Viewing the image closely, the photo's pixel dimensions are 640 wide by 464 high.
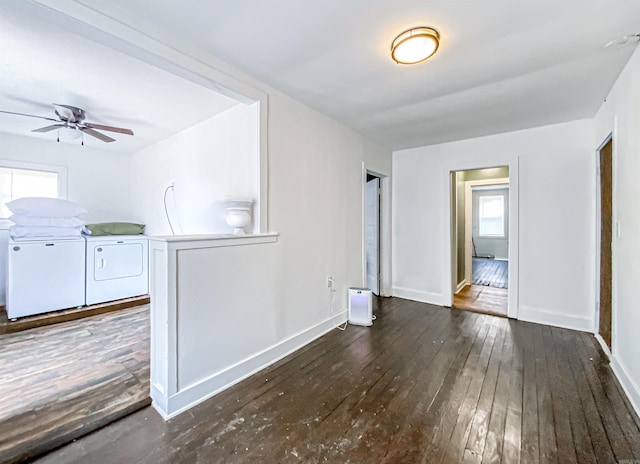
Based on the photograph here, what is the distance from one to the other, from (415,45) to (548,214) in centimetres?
287

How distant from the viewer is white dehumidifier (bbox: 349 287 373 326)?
10.6 feet

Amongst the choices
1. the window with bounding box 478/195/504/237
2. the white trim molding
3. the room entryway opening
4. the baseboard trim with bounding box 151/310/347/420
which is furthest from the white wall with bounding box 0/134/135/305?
the window with bounding box 478/195/504/237

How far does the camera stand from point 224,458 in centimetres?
139

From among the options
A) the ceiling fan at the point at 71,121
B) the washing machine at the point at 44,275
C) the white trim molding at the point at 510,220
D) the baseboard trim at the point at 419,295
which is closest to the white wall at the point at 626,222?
the white trim molding at the point at 510,220

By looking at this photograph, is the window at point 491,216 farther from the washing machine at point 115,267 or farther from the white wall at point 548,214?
the washing machine at point 115,267

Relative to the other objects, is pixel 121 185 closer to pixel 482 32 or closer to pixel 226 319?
pixel 226 319

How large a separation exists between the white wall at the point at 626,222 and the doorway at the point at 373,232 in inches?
105

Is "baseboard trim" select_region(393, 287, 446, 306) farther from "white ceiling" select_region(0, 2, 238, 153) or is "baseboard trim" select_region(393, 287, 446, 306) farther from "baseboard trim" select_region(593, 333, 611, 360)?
"white ceiling" select_region(0, 2, 238, 153)

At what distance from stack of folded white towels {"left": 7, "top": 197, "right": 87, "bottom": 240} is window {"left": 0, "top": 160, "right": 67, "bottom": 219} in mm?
644

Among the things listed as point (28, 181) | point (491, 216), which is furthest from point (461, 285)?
point (28, 181)

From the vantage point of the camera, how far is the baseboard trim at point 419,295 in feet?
13.1

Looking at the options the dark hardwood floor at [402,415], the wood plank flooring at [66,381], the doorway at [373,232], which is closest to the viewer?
the dark hardwood floor at [402,415]

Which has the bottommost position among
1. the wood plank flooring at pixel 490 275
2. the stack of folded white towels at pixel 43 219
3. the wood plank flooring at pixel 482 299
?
the wood plank flooring at pixel 482 299

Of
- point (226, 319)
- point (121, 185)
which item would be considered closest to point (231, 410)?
point (226, 319)
